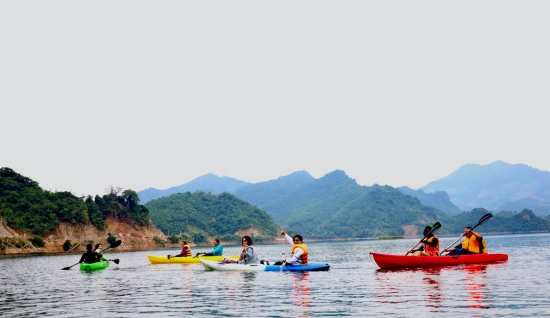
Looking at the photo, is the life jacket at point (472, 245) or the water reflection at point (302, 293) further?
the life jacket at point (472, 245)

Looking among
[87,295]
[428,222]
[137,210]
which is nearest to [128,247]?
[137,210]

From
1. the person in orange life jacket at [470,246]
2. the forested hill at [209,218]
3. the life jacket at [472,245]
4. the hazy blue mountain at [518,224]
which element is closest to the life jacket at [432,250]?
the person in orange life jacket at [470,246]

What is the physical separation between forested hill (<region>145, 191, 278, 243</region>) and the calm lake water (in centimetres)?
11575

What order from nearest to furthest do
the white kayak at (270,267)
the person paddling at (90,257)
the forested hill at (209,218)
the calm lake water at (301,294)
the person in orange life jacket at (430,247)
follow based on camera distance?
1. the calm lake water at (301,294)
2. the white kayak at (270,267)
3. the person in orange life jacket at (430,247)
4. the person paddling at (90,257)
5. the forested hill at (209,218)

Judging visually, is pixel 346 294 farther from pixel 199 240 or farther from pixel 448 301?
pixel 199 240

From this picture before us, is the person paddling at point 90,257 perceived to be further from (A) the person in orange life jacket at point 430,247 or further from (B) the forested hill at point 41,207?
(B) the forested hill at point 41,207

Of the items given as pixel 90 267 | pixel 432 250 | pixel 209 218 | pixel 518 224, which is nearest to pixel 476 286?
pixel 432 250

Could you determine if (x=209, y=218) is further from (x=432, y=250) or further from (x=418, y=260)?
(x=418, y=260)

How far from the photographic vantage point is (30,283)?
2523 cm

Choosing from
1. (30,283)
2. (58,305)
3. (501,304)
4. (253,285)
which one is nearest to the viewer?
(501,304)

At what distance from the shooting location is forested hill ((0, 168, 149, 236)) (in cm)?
8209

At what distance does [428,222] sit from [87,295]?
18146 cm

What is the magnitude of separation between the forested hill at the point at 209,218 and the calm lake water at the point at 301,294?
11575cm

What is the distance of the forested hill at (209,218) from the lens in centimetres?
14312
